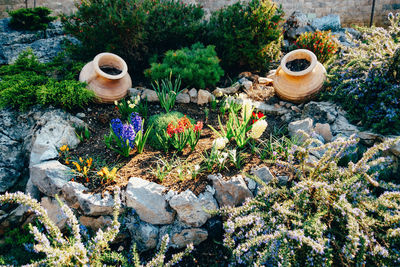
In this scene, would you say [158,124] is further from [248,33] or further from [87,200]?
[248,33]

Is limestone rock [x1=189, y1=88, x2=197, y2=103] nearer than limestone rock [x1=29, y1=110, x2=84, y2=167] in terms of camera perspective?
No

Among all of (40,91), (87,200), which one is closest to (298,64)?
(87,200)

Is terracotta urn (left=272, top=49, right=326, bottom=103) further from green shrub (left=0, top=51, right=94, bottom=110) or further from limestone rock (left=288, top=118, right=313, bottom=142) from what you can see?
green shrub (left=0, top=51, right=94, bottom=110)

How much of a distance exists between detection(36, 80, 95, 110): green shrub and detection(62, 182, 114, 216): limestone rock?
1.42m

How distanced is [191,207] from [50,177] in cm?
155

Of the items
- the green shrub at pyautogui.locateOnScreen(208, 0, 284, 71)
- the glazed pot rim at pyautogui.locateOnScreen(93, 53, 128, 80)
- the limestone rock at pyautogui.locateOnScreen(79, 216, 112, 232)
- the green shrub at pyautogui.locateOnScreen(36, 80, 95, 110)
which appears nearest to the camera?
the limestone rock at pyautogui.locateOnScreen(79, 216, 112, 232)

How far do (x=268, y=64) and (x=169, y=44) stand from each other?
1.94m

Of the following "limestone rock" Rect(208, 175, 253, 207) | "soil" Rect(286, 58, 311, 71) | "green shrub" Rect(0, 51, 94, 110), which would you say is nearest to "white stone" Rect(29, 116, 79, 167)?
"green shrub" Rect(0, 51, 94, 110)

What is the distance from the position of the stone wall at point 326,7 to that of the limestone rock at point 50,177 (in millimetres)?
7543

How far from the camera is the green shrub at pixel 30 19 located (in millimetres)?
6395

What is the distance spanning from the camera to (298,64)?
14.8ft

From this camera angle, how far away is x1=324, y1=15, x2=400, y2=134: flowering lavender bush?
3.45 metres

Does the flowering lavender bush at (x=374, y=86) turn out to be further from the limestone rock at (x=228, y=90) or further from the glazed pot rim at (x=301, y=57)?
the limestone rock at (x=228, y=90)

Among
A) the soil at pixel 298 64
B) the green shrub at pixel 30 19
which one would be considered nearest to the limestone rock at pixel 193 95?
the soil at pixel 298 64
